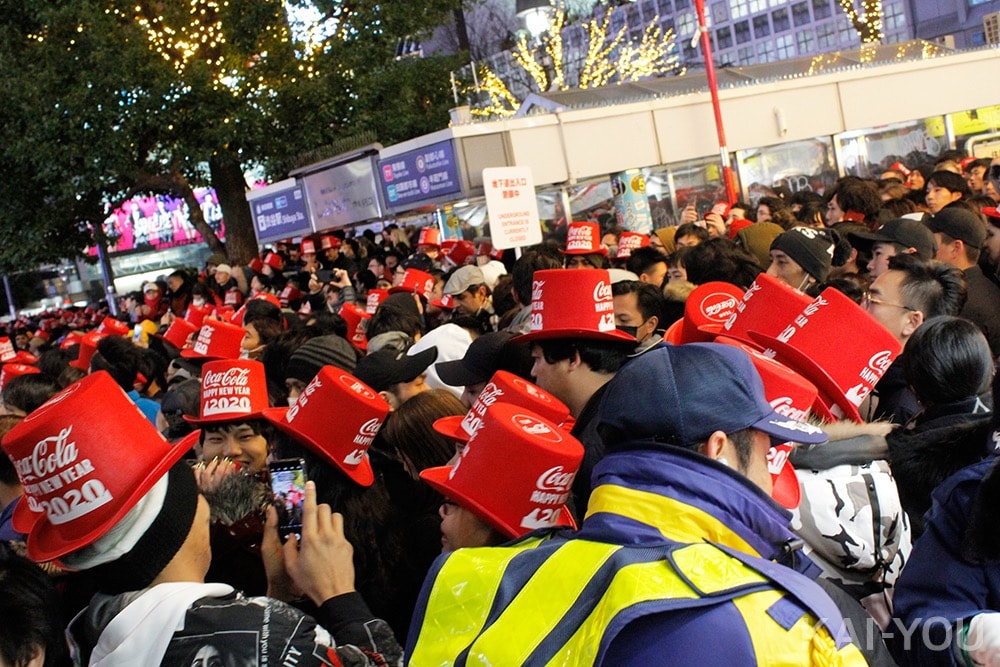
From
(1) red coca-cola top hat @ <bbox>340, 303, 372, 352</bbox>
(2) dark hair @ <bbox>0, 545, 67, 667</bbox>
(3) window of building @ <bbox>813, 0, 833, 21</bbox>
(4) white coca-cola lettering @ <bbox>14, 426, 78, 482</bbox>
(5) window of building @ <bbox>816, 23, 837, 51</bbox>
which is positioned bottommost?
(1) red coca-cola top hat @ <bbox>340, 303, 372, 352</bbox>

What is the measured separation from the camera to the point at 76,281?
139 ft

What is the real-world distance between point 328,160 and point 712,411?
549 inches

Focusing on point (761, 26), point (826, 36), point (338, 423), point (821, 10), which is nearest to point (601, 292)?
point (338, 423)

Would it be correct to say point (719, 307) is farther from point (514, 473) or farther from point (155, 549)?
point (155, 549)

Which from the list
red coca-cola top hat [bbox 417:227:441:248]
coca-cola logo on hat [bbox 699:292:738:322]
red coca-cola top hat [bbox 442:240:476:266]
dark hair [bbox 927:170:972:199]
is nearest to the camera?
coca-cola logo on hat [bbox 699:292:738:322]

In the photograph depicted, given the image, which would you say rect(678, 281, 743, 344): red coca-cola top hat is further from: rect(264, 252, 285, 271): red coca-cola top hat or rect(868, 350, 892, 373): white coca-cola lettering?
rect(264, 252, 285, 271): red coca-cola top hat

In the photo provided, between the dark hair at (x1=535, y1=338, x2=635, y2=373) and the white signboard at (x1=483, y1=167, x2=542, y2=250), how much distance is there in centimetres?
546

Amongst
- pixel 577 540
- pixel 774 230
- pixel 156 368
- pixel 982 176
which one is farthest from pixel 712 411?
pixel 982 176

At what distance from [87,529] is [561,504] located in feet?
3.64

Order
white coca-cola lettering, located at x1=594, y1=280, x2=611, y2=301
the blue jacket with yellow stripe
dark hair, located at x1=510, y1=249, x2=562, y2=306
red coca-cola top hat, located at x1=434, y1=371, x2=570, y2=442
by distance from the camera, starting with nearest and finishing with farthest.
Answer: the blue jacket with yellow stripe → red coca-cola top hat, located at x1=434, y1=371, x2=570, y2=442 → white coca-cola lettering, located at x1=594, y1=280, x2=611, y2=301 → dark hair, located at x1=510, y1=249, x2=562, y2=306

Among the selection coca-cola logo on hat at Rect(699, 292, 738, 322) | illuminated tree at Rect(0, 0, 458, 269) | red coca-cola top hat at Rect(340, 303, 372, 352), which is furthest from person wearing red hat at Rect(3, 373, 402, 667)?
illuminated tree at Rect(0, 0, 458, 269)

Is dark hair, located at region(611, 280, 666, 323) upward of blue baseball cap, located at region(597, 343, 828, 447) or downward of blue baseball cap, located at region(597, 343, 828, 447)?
downward

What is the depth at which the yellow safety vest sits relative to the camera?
1.60 metres

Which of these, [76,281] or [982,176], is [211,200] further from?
→ [982,176]
